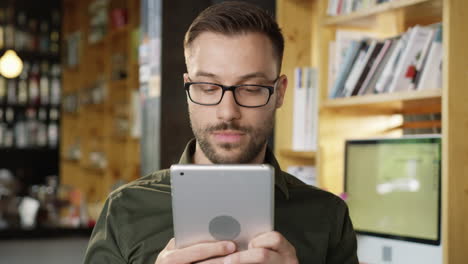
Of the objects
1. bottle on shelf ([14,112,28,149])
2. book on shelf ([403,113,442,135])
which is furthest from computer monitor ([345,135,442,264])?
bottle on shelf ([14,112,28,149])

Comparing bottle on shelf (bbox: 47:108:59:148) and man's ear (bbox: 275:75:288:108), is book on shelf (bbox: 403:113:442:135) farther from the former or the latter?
bottle on shelf (bbox: 47:108:59:148)

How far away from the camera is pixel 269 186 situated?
1134 mm

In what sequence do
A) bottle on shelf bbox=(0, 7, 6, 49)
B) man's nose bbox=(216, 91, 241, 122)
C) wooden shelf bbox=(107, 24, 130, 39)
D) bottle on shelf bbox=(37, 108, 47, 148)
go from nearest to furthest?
man's nose bbox=(216, 91, 241, 122)
wooden shelf bbox=(107, 24, 130, 39)
bottle on shelf bbox=(0, 7, 6, 49)
bottle on shelf bbox=(37, 108, 47, 148)

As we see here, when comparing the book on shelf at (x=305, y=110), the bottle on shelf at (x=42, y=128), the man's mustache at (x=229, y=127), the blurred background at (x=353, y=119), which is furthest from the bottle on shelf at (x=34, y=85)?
the man's mustache at (x=229, y=127)

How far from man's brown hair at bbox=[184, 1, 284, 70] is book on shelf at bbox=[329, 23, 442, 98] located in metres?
0.93

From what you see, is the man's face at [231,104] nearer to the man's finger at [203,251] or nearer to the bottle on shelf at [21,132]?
the man's finger at [203,251]

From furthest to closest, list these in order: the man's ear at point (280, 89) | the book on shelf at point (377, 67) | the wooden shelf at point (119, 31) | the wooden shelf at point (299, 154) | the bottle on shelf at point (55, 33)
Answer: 1. the bottle on shelf at point (55, 33)
2. the wooden shelf at point (119, 31)
3. the wooden shelf at point (299, 154)
4. the book on shelf at point (377, 67)
5. the man's ear at point (280, 89)

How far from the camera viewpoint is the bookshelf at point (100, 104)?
17.8ft

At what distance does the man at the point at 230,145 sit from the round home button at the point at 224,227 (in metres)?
0.21

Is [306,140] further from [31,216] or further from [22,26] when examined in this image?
[22,26]

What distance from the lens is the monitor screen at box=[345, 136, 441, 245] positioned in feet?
7.26

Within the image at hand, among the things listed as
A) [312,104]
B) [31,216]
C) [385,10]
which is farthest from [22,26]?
[385,10]

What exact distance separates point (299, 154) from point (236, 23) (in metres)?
1.59

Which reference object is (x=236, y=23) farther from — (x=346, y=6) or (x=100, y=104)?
(x=100, y=104)
